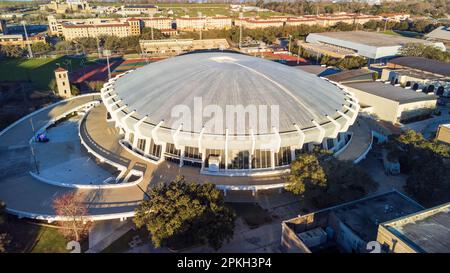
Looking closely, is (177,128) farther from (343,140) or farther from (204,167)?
(343,140)

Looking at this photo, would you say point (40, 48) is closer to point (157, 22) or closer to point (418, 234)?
point (157, 22)

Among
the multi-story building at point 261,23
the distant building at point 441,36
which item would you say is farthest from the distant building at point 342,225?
the multi-story building at point 261,23

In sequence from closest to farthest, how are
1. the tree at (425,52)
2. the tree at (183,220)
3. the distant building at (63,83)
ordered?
the tree at (183,220) < the distant building at (63,83) < the tree at (425,52)

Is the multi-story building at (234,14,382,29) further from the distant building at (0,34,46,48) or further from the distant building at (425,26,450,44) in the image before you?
the distant building at (0,34,46,48)

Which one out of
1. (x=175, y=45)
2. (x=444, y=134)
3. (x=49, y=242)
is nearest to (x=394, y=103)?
(x=444, y=134)

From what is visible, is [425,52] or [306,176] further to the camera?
[425,52]

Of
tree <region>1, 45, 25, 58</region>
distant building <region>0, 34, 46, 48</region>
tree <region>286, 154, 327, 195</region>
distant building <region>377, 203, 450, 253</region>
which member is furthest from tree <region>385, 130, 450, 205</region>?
distant building <region>0, 34, 46, 48</region>

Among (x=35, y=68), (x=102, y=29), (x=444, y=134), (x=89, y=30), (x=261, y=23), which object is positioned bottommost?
(x=35, y=68)

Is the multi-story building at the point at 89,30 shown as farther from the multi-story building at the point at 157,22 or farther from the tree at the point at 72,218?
the tree at the point at 72,218
